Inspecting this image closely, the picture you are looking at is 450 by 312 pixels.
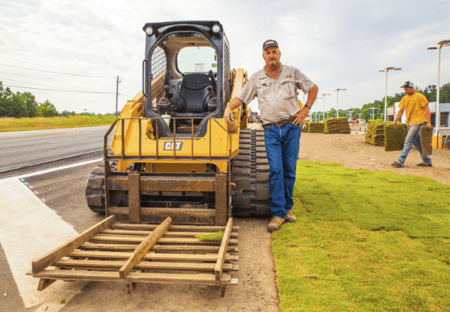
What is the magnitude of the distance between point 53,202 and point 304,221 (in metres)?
4.06

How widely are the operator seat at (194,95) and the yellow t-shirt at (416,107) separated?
18.1ft

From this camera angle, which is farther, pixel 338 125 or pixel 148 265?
pixel 338 125

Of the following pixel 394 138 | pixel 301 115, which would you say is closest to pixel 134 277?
pixel 301 115

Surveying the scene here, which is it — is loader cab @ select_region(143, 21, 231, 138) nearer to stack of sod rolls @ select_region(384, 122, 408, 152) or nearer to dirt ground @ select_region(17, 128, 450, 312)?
dirt ground @ select_region(17, 128, 450, 312)

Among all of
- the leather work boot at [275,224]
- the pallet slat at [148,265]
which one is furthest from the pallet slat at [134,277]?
the leather work boot at [275,224]

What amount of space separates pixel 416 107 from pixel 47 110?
9759 centimetres

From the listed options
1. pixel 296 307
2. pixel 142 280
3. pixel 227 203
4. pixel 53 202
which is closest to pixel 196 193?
pixel 227 203

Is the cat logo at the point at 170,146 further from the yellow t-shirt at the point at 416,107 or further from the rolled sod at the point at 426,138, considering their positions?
the rolled sod at the point at 426,138

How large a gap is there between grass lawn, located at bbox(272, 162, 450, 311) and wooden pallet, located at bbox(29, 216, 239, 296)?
1.88 ft

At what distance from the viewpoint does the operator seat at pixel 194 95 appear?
5.47m

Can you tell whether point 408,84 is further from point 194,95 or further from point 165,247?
point 165,247

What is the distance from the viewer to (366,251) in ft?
11.4

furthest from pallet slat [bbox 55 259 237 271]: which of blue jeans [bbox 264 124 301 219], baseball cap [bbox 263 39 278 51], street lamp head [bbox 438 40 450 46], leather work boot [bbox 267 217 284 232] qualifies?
street lamp head [bbox 438 40 450 46]

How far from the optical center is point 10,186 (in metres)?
6.67
